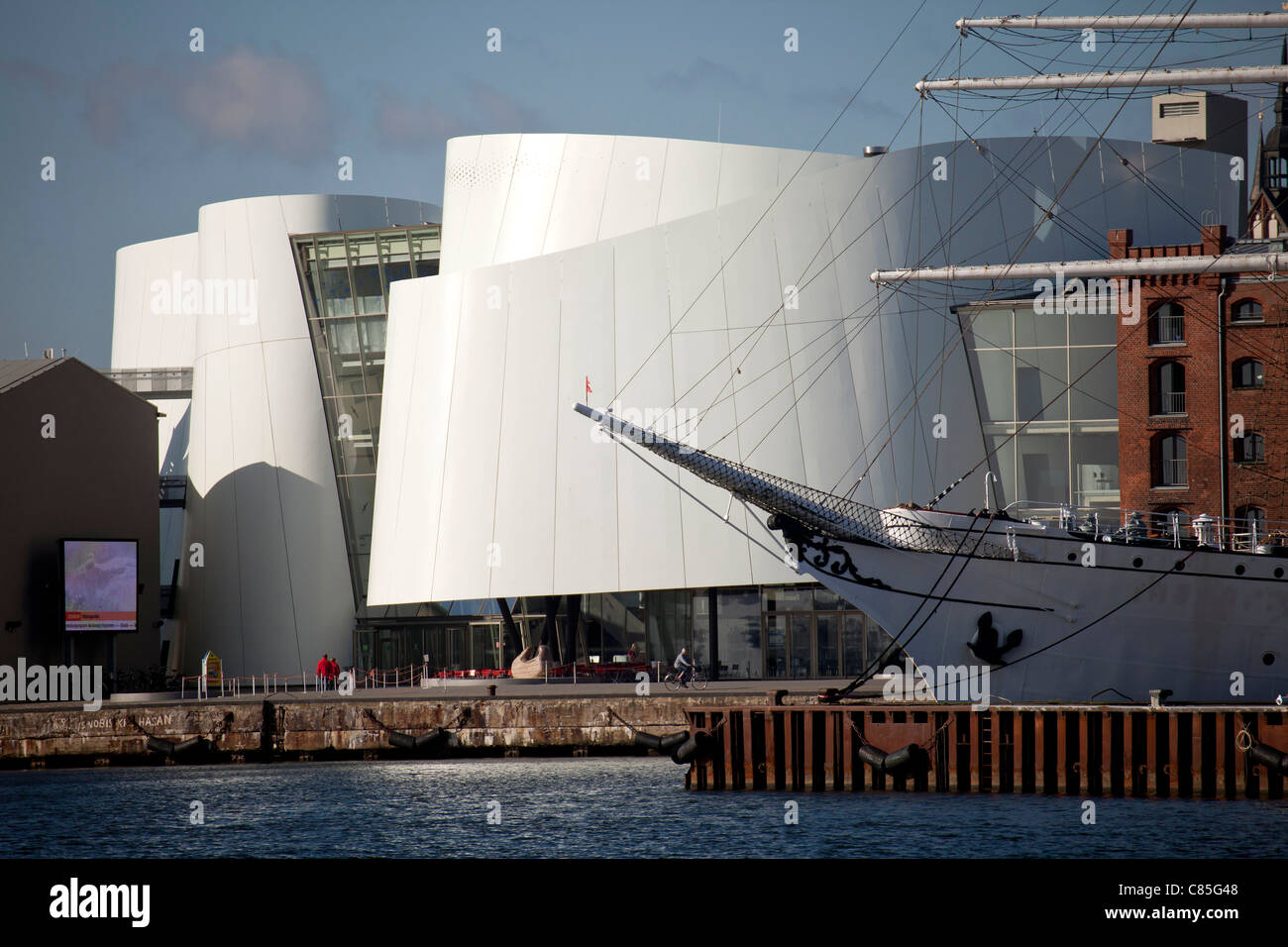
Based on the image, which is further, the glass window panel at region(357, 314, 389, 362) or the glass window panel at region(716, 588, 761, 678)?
the glass window panel at region(357, 314, 389, 362)

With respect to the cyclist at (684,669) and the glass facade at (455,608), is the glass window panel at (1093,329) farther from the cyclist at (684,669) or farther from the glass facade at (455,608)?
the cyclist at (684,669)

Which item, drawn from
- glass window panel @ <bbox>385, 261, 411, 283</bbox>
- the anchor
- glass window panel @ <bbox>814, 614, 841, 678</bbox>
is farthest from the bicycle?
glass window panel @ <bbox>385, 261, 411, 283</bbox>

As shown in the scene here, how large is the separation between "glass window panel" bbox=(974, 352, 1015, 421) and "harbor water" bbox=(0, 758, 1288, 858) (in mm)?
21859

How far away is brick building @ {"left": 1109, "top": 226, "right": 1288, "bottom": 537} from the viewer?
45531 mm

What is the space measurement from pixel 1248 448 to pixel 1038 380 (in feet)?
24.0

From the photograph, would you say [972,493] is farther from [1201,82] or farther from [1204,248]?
[1201,82]

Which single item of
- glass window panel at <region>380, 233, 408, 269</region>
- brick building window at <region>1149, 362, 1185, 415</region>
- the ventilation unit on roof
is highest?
the ventilation unit on roof

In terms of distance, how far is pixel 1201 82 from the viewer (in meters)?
37.3

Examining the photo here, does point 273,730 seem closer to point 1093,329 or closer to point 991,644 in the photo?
point 991,644

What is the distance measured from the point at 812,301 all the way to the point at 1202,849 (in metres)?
31.2

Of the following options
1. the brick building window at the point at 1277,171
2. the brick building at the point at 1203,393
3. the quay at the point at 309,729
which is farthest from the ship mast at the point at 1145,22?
the brick building window at the point at 1277,171

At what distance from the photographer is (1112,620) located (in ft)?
109

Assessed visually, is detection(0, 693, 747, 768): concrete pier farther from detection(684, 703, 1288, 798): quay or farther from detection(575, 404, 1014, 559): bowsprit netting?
detection(684, 703, 1288, 798): quay
